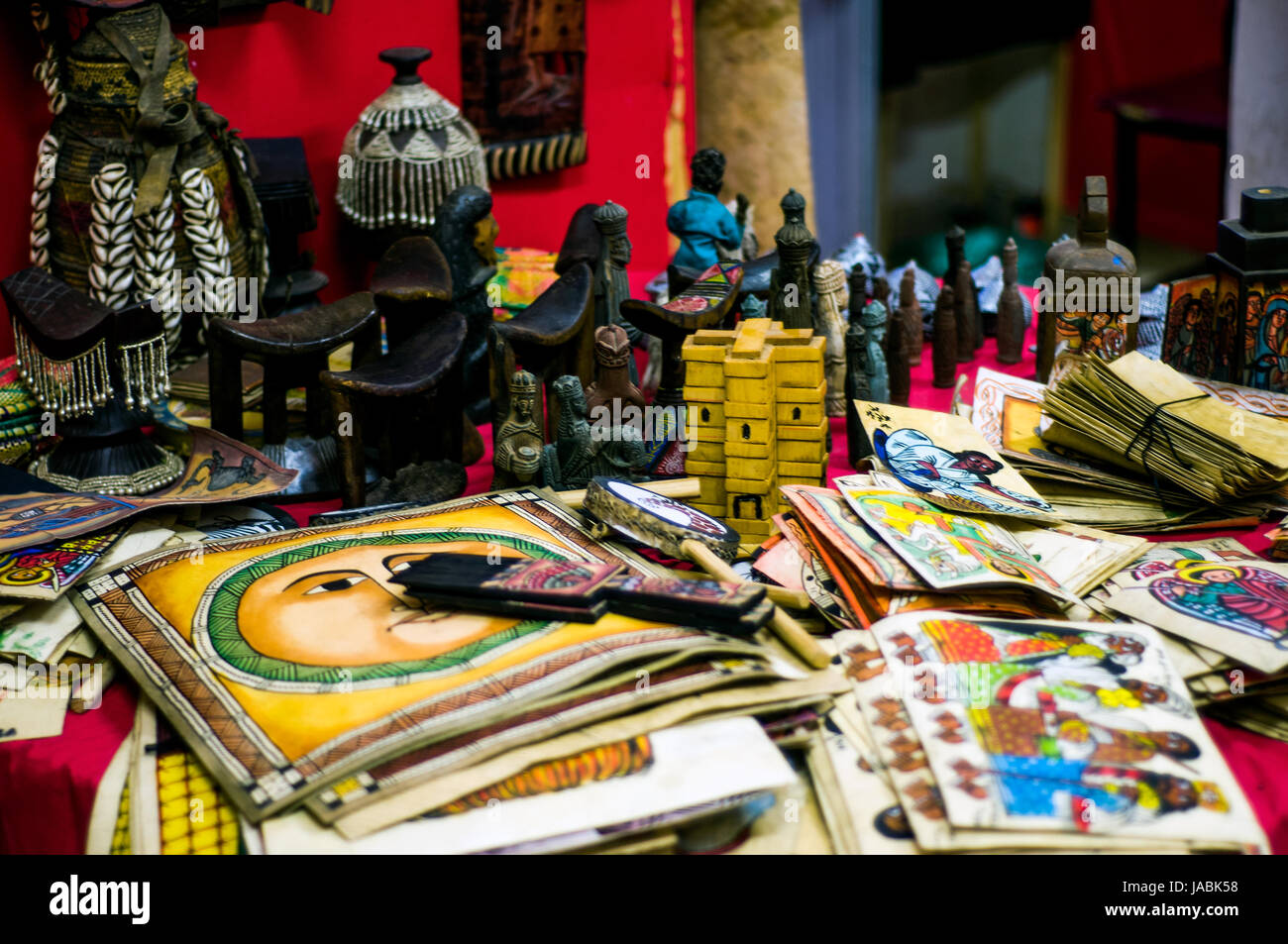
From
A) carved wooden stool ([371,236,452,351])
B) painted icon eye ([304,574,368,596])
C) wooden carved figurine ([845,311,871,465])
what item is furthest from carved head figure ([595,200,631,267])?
painted icon eye ([304,574,368,596])

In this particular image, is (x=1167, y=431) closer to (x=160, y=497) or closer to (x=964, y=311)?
(x=964, y=311)

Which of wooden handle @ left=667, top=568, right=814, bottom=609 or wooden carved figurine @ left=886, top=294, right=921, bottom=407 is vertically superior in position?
wooden carved figurine @ left=886, top=294, right=921, bottom=407

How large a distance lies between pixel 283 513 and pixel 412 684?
0.77m

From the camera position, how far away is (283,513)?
241 centimetres

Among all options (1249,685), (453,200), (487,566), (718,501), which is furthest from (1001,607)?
(453,200)

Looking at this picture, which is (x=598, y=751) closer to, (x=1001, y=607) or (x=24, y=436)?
(x=1001, y=607)

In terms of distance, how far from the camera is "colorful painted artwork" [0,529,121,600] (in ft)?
6.55

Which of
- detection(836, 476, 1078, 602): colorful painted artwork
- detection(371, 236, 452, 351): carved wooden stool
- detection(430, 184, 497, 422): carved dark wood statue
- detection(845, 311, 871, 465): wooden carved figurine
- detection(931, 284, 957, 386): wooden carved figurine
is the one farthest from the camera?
detection(931, 284, 957, 386): wooden carved figurine

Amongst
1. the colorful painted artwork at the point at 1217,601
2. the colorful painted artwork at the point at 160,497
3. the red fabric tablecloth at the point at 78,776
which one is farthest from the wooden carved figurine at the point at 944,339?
the colorful painted artwork at the point at 160,497

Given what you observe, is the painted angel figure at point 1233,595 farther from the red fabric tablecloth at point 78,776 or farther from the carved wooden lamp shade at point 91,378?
the carved wooden lamp shade at point 91,378

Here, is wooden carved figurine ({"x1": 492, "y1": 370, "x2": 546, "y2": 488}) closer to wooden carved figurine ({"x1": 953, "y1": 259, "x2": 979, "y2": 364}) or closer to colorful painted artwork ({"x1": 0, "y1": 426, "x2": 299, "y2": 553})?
colorful painted artwork ({"x1": 0, "y1": 426, "x2": 299, "y2": 553})

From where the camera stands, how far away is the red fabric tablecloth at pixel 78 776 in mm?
1726

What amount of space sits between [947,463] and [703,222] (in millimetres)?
1023

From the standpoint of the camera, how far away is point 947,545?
6.81ft
